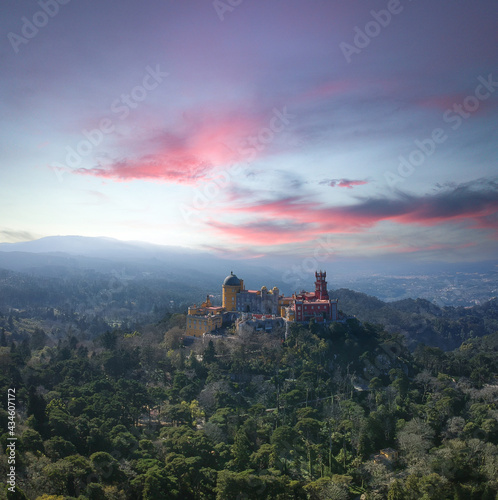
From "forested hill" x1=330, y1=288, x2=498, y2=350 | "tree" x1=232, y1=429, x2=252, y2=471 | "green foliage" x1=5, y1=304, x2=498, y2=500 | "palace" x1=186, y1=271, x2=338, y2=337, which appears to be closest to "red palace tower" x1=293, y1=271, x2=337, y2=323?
"palace" x1=186, y1=271, x2=338, y2=337

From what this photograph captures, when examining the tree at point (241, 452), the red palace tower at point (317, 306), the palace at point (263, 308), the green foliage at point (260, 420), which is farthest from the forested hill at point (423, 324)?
the tree at point (241, 452)

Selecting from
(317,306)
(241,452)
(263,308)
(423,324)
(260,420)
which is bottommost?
(423,324)

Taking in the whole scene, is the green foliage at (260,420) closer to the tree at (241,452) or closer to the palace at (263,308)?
the tree at (241,452)

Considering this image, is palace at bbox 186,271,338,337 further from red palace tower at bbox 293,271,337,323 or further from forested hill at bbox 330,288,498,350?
forested hill at bbox 330,288,498,350

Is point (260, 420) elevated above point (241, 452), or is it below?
above

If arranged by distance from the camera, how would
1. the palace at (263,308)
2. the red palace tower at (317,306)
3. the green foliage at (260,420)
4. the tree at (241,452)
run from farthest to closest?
the palace at (263,308), the red palace tower at (317,306), the tree at (241,452), the green foliage at (260,420)

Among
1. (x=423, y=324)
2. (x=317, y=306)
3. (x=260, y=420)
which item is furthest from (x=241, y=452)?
(x=423, y=324)

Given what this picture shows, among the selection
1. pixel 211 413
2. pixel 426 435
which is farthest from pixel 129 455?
pixel 426 435

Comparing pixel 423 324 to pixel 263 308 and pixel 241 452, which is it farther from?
pixel 241 452

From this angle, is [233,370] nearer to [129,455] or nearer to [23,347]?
[129,455]
